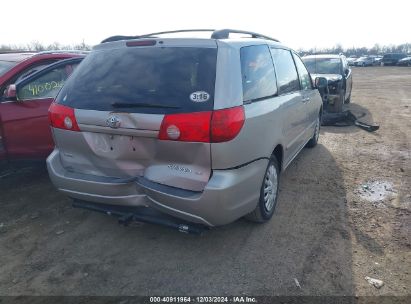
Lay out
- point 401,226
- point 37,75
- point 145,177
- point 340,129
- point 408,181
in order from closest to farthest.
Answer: point 145,177 < point 401,226 < point 37,75 < point 408,181 < point 340,129

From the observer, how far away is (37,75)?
15.4ft

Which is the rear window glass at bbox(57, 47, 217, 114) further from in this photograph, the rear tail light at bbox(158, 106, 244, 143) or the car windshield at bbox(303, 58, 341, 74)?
the car windshield at bbox(303, 58, 341, 74)

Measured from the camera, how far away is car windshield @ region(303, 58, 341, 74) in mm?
10594

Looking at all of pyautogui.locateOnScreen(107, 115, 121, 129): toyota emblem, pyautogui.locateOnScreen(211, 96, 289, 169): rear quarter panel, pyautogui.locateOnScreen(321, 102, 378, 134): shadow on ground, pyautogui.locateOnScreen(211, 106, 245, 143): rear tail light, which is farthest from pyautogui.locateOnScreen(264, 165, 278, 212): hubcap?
pyautogui.locateOnScreen(321, 102, 378, 134): shadow on ground

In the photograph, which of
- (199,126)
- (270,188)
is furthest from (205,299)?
(270,188)

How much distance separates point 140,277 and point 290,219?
182 centimetres

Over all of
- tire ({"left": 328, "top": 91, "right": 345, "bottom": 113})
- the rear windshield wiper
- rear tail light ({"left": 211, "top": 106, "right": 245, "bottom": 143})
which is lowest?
tire ({"left": 328, "top": 91, "right": 345, "bottom": 113})

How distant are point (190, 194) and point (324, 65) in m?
9.37

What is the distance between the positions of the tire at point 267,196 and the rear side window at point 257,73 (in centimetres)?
74

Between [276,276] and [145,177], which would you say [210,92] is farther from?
[276,276]

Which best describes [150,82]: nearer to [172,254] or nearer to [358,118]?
[172,254]

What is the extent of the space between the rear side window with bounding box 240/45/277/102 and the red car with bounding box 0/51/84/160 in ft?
9.82

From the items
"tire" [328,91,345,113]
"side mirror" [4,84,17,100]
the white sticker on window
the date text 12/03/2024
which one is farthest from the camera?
"tire" [328,91,345,113]

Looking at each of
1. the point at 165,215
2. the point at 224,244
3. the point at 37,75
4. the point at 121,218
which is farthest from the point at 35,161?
the point at 224,244
